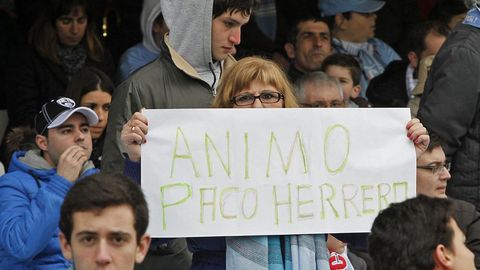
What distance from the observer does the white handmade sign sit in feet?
18.7

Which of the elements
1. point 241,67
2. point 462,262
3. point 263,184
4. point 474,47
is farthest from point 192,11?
point 462,262

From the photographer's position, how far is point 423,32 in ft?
30.9

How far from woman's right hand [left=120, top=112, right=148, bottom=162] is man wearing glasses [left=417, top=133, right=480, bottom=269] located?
6.08 ft

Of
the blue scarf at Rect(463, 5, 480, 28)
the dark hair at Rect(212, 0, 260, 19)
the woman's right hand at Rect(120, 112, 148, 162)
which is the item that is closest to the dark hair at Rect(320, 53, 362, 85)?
the blue scarf at Rect(463, 5, 480, 28)

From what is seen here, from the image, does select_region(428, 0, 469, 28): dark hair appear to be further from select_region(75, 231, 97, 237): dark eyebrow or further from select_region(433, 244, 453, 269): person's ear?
select_region(75, 231, 97, 237): dark eyebrow

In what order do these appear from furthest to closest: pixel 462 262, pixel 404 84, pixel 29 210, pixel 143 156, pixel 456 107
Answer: pixel 404 84, pixel 456 107, pixel 29 210, pixel 143 156, pixel 462 262

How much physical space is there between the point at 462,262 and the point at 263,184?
1143 mm

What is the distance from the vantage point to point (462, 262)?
4930 millimetres

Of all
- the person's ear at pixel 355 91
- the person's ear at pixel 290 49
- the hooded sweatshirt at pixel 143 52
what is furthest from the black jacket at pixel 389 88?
the hooded sweatshirt at pixel 143 52

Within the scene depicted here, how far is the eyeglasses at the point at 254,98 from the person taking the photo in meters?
5.84

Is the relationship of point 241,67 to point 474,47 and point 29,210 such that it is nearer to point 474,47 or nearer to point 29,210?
point 29,210

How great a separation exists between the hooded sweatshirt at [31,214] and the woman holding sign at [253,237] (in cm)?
77

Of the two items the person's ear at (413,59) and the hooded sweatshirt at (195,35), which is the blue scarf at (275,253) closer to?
the hooded sweatshirt at (195,35)

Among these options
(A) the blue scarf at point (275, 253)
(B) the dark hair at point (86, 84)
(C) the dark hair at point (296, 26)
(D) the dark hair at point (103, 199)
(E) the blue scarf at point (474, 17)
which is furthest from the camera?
(C) the dark hair at point (296, 26)
